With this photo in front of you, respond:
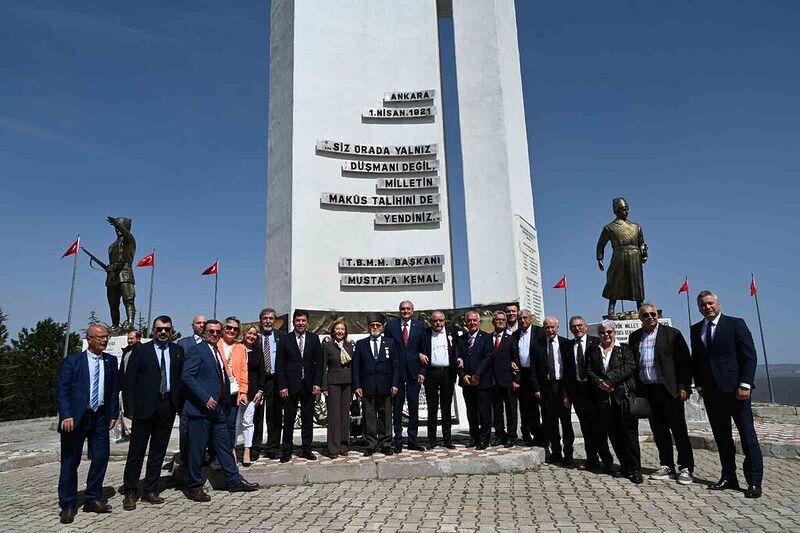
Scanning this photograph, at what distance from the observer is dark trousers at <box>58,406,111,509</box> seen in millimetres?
4535

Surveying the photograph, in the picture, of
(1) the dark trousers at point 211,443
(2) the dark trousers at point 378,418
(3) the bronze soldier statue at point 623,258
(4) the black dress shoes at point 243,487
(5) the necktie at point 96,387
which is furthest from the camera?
(3) the bronze soldier statue at point 623,258

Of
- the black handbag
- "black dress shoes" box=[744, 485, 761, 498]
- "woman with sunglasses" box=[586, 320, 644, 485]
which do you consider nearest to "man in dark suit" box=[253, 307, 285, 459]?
"woman with sunglasses" box=[586, 320, 644, 485]

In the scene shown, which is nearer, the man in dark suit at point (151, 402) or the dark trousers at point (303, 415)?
the man in dark suit at point (151, 402)

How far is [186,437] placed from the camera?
552 centimetres

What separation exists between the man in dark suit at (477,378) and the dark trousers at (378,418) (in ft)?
3.13

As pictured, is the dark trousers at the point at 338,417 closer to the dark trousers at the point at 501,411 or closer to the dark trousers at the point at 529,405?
the dark trousers at the point at 501,411

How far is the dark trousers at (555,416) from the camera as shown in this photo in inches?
241

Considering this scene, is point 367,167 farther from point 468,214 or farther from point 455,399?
point 455,399

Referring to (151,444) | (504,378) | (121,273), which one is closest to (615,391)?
(504,378)

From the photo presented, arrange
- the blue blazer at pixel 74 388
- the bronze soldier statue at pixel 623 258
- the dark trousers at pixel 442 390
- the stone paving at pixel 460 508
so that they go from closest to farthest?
the stone paving at pixel 460 508, the blue blazer at pixel 74 388, the dark trousers at pixel 442 390, the bronze soldier statue at pixel 623 258

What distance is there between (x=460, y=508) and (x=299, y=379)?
251cm

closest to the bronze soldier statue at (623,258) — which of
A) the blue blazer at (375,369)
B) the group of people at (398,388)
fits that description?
the group of people at (398,388)

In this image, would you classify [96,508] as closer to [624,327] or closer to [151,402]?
[151,402]

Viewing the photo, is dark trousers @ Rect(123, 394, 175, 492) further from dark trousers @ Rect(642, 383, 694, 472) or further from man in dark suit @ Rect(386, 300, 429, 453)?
dark trousers @ Rect(642, 383, 694, 472)
